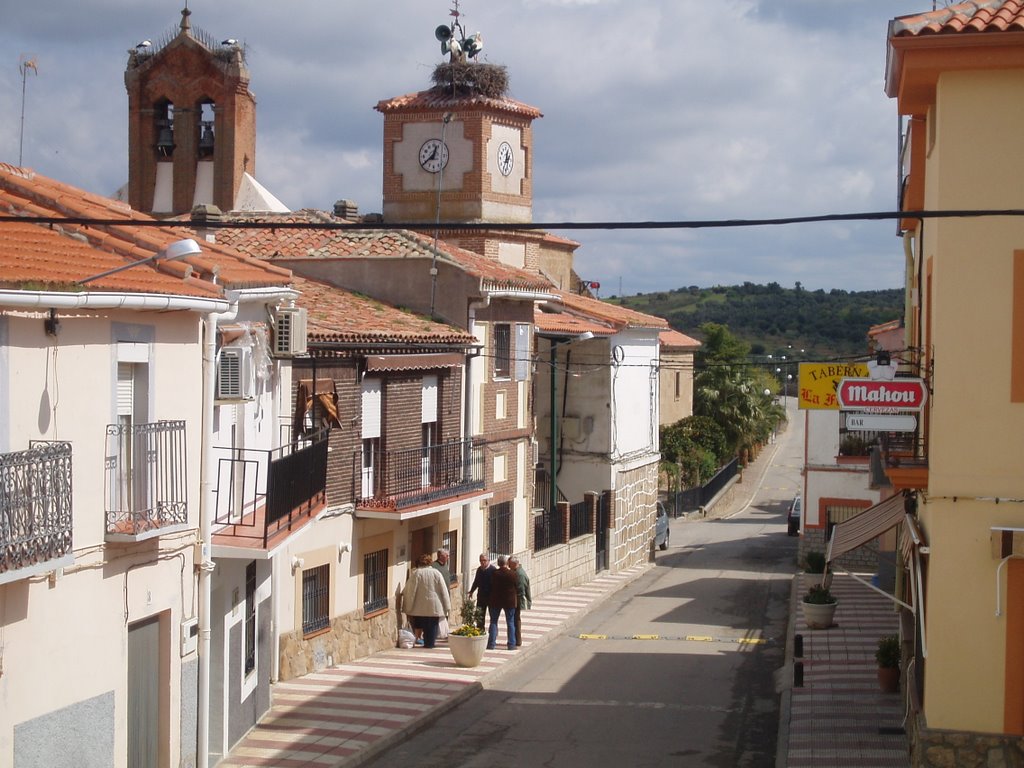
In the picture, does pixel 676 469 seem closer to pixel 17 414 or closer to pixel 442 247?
pixel 442 247

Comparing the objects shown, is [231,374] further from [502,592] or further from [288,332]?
[502,592]

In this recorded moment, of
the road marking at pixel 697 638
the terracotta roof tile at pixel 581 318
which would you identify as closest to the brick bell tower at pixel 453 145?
the terracotta roof tile at pixel 581 318

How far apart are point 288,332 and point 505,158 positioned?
75.4ft

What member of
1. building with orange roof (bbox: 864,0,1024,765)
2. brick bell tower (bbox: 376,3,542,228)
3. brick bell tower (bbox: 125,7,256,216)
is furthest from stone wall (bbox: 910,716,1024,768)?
brick bell tower (bbox: 125,7,256,216)

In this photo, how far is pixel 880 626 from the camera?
937 inches

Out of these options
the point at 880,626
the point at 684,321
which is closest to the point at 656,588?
the point at 880,626

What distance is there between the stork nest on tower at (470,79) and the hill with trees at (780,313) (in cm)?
6575

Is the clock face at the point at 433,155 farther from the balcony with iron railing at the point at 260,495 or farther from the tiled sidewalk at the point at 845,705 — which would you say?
the balcony with iron railing at the point at 260,495

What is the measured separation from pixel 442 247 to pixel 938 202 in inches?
615

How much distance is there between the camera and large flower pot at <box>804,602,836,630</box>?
915 inches

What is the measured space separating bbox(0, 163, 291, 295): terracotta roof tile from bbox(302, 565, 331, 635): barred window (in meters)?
5.65

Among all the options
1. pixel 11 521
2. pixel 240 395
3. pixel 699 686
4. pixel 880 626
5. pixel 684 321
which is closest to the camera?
pixel 11 521

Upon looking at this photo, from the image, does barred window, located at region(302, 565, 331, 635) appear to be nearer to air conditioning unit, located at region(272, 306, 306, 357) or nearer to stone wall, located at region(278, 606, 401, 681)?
stone wall, located at region(278, 606, 401, 681)

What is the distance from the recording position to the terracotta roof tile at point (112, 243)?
11523 millimetres
